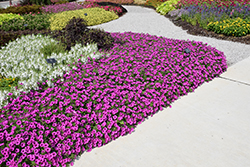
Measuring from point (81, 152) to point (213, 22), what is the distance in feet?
23.2

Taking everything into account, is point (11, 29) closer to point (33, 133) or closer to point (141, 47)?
point (141, 47)

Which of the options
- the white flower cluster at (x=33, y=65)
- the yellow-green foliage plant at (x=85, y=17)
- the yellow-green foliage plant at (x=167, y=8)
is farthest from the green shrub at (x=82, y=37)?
→ the yellow-green foliage plant at (x=167, y=8)

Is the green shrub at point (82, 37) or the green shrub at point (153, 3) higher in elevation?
the green shrub at point (153, 3)

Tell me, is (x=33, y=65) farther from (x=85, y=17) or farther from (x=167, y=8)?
(x=167, y=8)

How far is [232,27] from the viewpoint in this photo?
277 inches

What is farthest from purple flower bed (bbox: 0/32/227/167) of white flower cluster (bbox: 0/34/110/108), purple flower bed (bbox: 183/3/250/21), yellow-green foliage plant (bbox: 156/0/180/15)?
yellow-green foliage plant (bbox: 156/0/180/15)

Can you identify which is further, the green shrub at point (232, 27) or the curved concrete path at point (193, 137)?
the green shrub at point (232, 27)

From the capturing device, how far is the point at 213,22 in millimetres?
7758

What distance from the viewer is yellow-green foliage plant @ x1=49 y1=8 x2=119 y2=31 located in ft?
28.5

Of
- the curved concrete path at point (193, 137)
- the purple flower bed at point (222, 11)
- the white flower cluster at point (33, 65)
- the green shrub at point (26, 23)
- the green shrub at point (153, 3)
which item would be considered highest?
the green shrub at point (153, 3)

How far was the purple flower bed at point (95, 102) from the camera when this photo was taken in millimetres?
2574

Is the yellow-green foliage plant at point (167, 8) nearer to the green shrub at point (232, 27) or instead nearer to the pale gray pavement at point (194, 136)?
the green shrub at point (232, 27)

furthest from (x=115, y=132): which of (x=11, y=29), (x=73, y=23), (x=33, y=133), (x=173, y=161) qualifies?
(x=11, y=29)

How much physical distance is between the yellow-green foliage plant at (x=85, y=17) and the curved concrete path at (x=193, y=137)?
623cm
